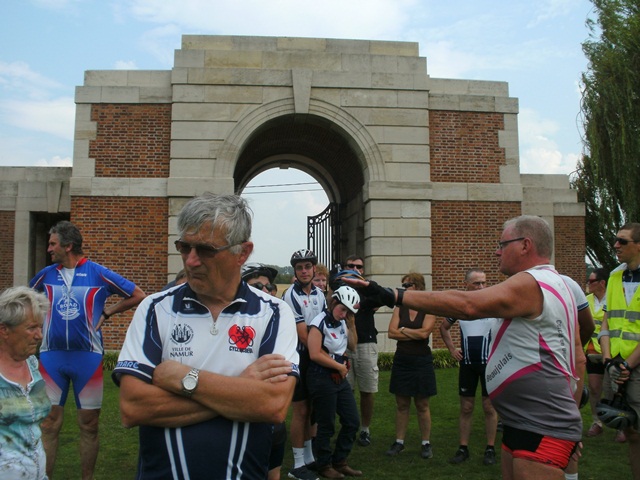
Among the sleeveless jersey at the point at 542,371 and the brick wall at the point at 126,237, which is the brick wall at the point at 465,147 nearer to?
the brick wall at the point at 126,237

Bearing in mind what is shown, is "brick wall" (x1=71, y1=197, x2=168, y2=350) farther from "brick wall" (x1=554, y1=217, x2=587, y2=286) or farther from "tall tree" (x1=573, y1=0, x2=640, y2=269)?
"tall tree" (x1=573, y1=0, x2=640, y2=269)

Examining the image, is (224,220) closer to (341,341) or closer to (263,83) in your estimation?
(341,341)

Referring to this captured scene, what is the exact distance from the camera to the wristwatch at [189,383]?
1.96m

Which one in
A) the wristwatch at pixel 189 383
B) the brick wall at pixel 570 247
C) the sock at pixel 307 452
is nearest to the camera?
the wristwatch at pixel 189 383

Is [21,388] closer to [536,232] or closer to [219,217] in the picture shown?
[219,217]

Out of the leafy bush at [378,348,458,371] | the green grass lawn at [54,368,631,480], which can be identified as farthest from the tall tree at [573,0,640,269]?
the green grass lawn at [54,368,631,480]

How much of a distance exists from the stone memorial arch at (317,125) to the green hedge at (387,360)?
24.4 inches

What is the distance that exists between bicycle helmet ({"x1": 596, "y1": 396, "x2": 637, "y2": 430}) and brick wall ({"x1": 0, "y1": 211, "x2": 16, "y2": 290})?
14.2 m

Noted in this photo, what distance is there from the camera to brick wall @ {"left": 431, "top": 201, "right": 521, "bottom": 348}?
42.2ft

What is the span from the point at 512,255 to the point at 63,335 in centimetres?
334

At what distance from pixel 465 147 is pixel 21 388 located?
11.6 meters

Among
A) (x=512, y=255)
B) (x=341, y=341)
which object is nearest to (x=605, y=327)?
(x=341, y=341)

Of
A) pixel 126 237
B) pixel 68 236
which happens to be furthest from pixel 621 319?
A: pixel 126 237

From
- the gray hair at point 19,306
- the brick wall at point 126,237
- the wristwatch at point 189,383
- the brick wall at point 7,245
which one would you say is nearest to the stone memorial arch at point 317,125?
A: the brick wall at point 126,237
